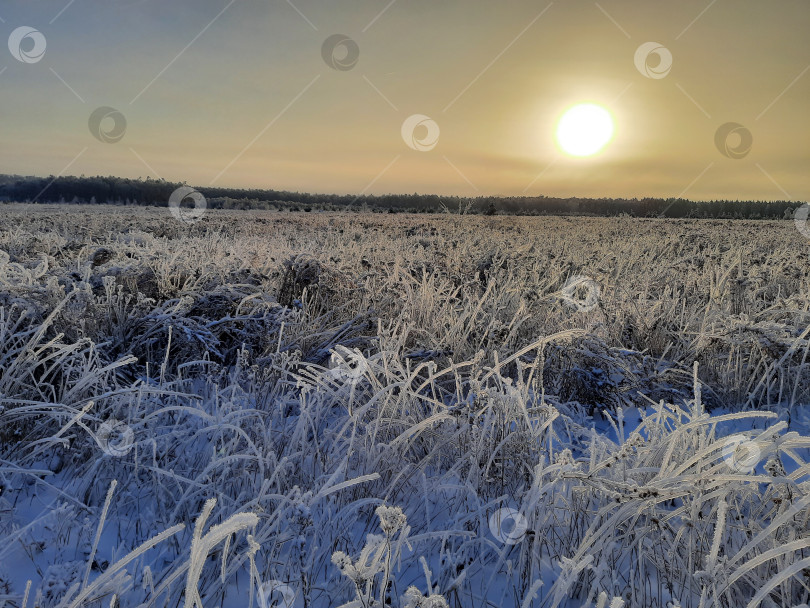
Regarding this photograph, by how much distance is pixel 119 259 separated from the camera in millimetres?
5680

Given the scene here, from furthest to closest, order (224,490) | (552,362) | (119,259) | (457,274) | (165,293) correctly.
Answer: (457,274)
(119,259)
(165,293)
(552,362)
(224,490)

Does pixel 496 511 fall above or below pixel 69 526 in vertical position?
above

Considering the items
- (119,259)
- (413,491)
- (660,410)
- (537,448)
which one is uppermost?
(119,259)

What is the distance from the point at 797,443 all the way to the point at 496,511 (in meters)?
0.98

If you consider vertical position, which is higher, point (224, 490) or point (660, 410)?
point (660, 410)

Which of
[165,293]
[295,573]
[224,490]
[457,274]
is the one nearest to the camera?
[295,573]

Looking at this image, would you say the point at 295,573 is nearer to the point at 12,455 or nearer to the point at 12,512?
the point at 12,512

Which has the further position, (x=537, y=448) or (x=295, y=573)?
(x=537, y=448)

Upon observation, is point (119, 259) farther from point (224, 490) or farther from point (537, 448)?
point (537, 448)

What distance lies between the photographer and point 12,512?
6.28 feet

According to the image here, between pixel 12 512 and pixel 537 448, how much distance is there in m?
1.99

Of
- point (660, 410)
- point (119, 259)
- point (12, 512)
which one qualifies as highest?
point (119, 259)

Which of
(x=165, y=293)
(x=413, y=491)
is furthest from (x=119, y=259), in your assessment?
(x=413, y=491)

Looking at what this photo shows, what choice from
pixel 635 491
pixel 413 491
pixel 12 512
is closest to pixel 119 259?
pixel 12 512
